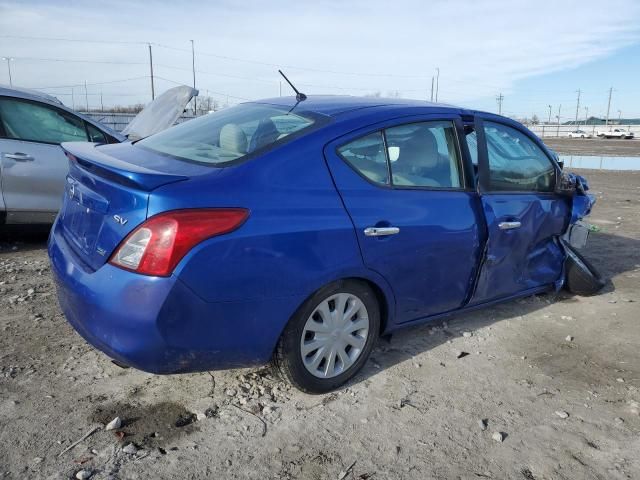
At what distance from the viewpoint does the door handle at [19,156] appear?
17.4 feet

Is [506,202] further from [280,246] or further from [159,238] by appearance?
[159,238]

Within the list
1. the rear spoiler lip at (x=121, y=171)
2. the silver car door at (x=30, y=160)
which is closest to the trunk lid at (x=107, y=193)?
the rear spoiler lip at (x=121, y=171)

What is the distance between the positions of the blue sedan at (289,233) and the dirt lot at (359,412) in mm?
291

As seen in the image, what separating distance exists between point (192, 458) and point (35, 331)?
1844 mm

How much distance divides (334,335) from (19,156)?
4.12m

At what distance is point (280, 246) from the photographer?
8.46 ft

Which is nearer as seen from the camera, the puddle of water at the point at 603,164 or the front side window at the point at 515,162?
the front side window at the point at 515,162

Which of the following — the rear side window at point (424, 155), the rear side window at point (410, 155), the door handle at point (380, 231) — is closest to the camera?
the door handle at point (380, 231)

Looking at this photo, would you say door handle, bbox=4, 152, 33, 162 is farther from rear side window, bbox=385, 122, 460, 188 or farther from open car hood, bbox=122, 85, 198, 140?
rear side window, bbox=385, 122, 460, 188

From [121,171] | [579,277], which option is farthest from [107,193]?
[579,277]

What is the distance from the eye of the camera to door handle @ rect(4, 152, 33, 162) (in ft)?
17.4

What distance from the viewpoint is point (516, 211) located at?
386 cm

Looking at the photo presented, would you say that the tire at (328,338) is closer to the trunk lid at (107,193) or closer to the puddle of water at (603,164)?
the trunk lid at (107,193)

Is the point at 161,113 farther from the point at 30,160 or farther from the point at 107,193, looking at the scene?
the point at 107,193
